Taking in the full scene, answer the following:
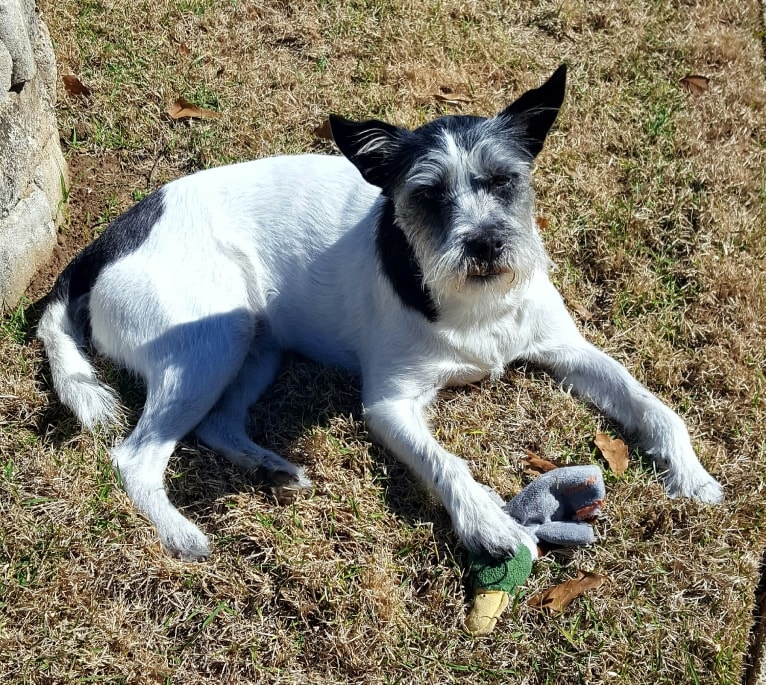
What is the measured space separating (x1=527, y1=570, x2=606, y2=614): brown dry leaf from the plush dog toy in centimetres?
11

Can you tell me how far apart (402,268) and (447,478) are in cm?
97

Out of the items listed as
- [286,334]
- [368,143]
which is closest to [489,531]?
[286,334]

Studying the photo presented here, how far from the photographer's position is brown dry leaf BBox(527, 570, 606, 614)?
3.23 meters

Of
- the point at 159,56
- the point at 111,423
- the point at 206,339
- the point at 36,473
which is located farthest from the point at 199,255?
the point at 159,56

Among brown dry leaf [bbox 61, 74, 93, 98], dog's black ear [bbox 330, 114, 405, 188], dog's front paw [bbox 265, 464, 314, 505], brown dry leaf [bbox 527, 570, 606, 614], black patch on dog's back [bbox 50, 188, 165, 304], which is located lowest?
brown dry leaf [bbox 527, 570, 606, 614]

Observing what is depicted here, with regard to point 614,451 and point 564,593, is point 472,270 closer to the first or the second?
point 614,451

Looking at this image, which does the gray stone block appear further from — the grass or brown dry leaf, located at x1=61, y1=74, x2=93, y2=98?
brown dry leaf, located at x1=61, y1=74, x2=93, y2=98

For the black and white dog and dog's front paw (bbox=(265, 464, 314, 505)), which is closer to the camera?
the black and white dog

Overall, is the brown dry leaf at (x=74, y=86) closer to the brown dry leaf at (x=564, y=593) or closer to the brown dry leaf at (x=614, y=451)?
the brown dry leaf at (x=614, y=451)

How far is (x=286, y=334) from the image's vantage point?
425 centimetres

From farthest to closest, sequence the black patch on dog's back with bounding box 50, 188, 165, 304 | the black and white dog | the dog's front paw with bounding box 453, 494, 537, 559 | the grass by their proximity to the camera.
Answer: the black patch on dog's back with bounding box 50, 188, 165, 304 → the black and white dog → the dog's front paw with bounding box 453, 494, 537, 559 → the grass

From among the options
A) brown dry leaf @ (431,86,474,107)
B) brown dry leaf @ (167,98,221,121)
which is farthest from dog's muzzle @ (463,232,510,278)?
brown dry leaf @ (167,98,221,121)

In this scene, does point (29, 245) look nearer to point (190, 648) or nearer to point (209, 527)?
point (209, 527)

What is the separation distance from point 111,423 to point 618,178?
3.42 meters
